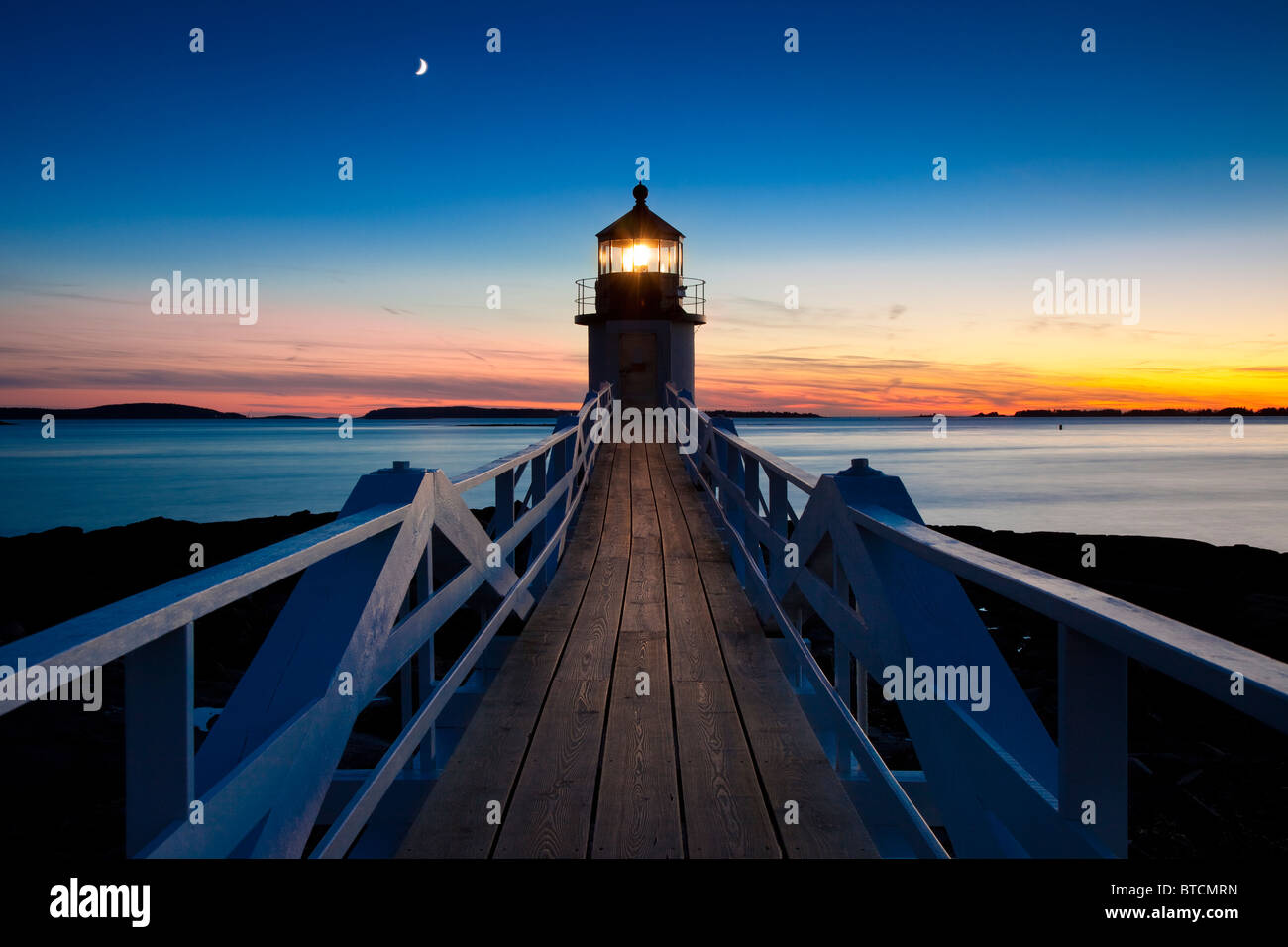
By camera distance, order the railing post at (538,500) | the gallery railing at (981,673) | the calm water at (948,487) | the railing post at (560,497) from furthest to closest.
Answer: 1. the calm water at (948,487)
2. the railing post at (560,497)
3. the railing post at (538,500)
4. the gallery railing at (981,673)

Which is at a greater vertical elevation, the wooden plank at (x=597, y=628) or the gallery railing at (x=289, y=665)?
the gallery railing at (x=289, y=665)

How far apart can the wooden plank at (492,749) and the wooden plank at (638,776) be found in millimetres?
345

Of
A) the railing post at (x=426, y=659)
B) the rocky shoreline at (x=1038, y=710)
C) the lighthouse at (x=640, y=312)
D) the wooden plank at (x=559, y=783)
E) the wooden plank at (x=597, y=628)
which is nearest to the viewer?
the wooden plank at (x=559, y=783)

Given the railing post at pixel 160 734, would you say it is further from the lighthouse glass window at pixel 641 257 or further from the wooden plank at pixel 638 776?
the lighthouse glass window at pixel 641 257

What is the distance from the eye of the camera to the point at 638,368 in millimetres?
18703

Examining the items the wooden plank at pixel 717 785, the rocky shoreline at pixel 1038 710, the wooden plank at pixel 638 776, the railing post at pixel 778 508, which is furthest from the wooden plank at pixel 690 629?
the rocky shoreline at pixel 1038 710

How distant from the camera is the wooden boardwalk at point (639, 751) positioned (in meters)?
2.46

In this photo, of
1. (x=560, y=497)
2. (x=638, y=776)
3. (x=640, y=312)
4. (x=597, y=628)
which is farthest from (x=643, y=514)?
(x=640, y=312)

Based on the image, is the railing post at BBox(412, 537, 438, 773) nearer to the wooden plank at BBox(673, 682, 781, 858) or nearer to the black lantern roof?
the wooden plank at BBox(673, 682, 781, 858)

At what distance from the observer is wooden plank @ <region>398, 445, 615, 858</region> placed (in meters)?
2.46
